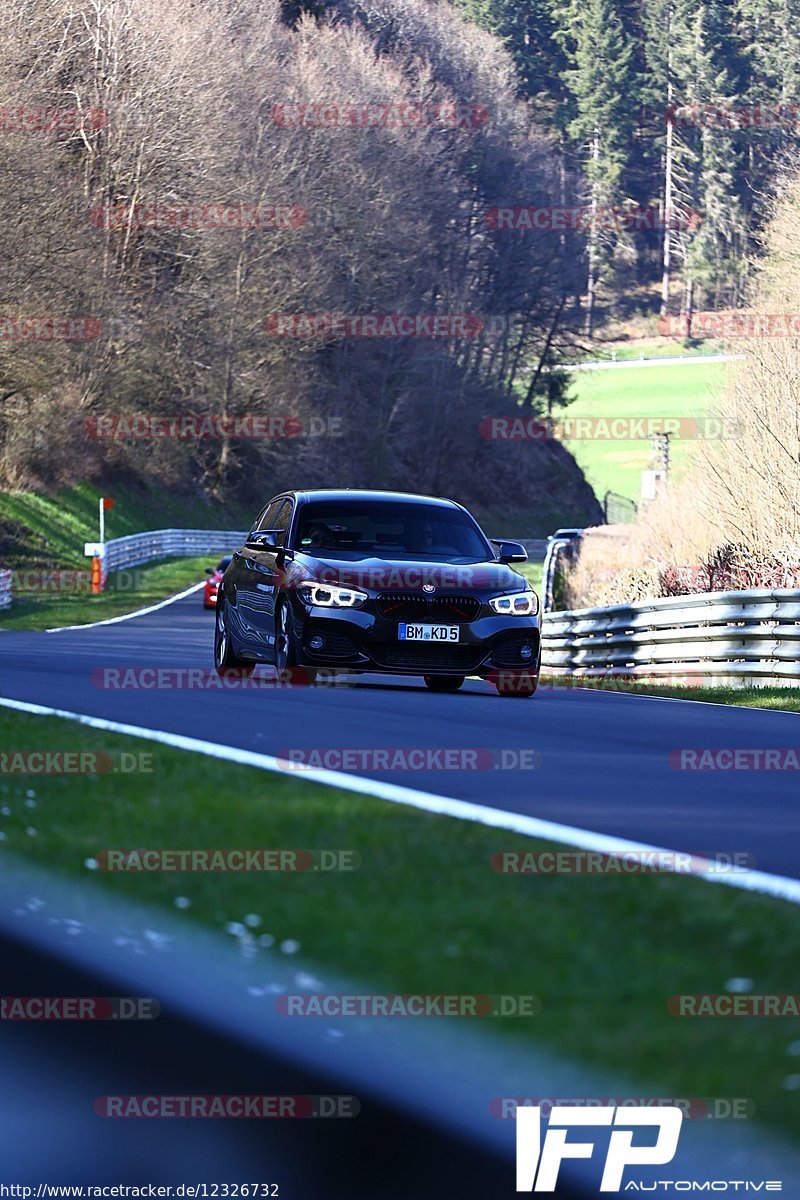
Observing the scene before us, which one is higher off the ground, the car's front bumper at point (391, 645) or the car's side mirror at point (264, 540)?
the car's side mirror at point (264, 540)

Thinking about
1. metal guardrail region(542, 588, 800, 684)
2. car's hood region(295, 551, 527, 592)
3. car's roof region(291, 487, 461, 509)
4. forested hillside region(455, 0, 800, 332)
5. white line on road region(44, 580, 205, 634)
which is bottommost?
white line on road region(44, 580, 205, 634)

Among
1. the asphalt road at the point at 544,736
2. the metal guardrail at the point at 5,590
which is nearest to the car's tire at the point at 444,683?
the asphalt road at the point at 544,736

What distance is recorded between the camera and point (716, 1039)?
170 inches

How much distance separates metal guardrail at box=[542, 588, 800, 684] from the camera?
786 inches

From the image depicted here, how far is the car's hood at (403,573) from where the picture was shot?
52.7 feet

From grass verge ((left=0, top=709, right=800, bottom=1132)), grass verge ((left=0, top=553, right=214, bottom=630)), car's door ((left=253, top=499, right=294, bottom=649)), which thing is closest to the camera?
grass verge ((left=0, top=709, right=800, bottom=1132))

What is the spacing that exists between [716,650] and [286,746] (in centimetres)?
1182

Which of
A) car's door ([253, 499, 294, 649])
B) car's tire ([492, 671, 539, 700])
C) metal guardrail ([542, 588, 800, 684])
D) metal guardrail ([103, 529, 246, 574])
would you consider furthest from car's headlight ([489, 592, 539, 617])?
metal guardrail ([103, 529, 246, 574])

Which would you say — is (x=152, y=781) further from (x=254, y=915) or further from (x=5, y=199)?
(x=5, y=199)

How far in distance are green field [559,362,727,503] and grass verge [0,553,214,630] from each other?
2074 inches

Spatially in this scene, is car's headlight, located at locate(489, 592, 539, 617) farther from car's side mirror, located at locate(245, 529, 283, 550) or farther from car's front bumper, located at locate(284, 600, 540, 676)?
car's side mirror, located at locate(245, 529, 283, 550)

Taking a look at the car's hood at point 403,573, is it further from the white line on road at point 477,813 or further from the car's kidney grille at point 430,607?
the white line on road at point 477,813

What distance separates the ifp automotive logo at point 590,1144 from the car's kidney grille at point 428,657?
39.6 feet

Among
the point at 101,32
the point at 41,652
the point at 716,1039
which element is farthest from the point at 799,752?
the point at 101,32
